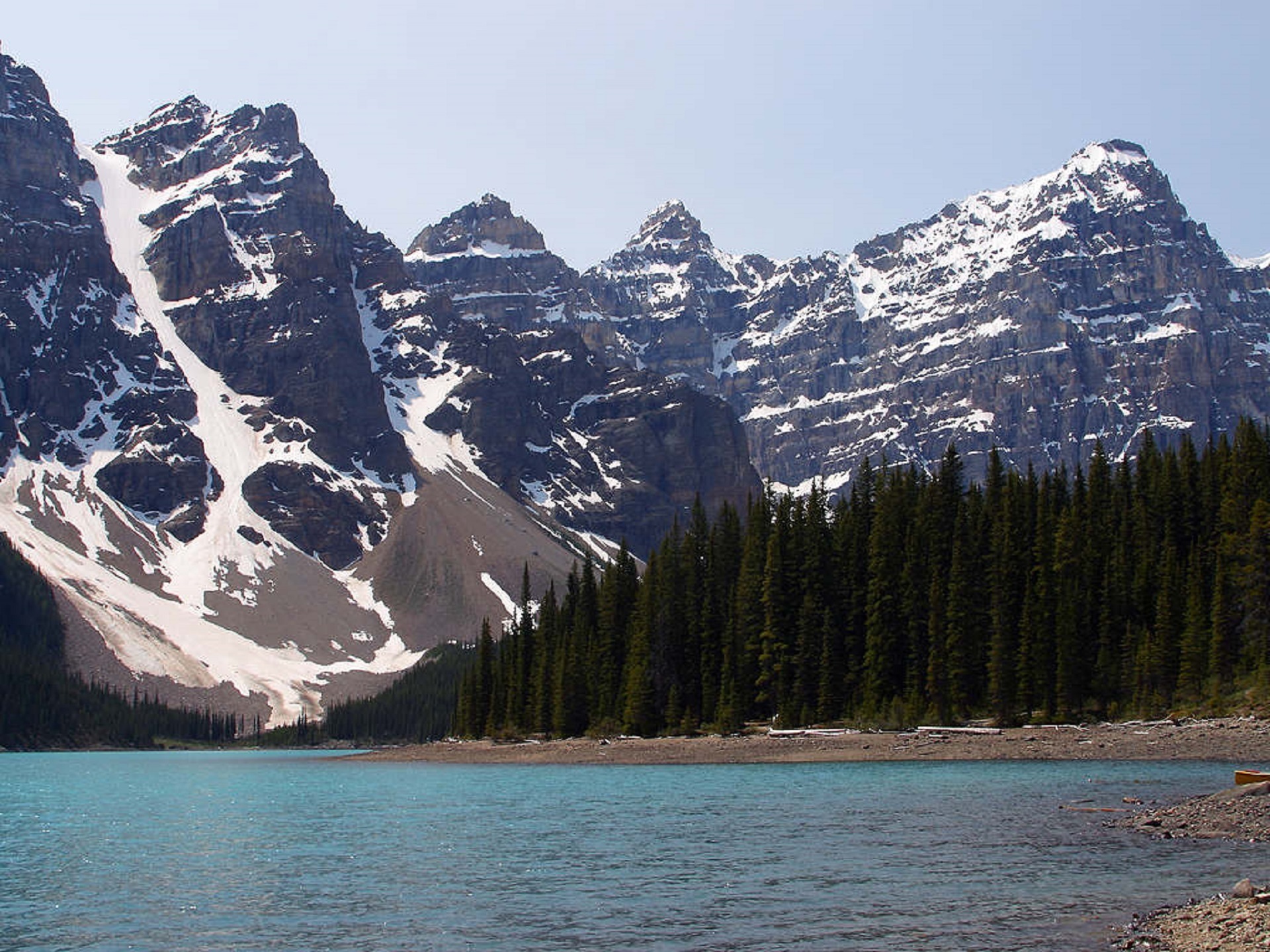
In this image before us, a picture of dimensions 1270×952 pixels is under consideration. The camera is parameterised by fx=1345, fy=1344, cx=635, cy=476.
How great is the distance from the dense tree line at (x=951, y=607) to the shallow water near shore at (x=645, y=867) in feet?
71.8

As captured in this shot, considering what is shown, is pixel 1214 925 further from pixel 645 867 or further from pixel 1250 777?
pixel 1250 777

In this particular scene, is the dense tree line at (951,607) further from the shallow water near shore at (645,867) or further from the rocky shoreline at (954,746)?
the shallow water near shore at (645,867)

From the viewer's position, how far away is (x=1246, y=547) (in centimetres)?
8175

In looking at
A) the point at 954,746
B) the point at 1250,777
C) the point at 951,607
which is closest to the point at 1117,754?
the point at 954,746

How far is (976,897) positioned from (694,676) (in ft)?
Answer: 269

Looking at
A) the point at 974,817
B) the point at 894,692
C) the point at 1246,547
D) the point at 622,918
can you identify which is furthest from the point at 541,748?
the point at 622,918

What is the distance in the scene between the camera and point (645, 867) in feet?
123

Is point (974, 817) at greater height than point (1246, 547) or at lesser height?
lesser

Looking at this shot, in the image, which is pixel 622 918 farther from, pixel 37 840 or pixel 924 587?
pixel 924 587

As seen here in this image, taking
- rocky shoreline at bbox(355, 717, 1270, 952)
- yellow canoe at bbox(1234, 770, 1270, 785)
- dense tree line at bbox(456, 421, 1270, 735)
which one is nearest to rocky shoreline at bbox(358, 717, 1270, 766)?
rocky shoreline at bbox(355, 717, 1270, 952)

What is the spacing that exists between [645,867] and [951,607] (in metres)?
59.0

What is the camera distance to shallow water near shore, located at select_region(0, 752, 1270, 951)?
92.0 feet

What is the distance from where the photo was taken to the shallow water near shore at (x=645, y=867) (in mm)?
28031

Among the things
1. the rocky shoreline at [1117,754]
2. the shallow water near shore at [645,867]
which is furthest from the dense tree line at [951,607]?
the shallow water near shore at [645,867]
